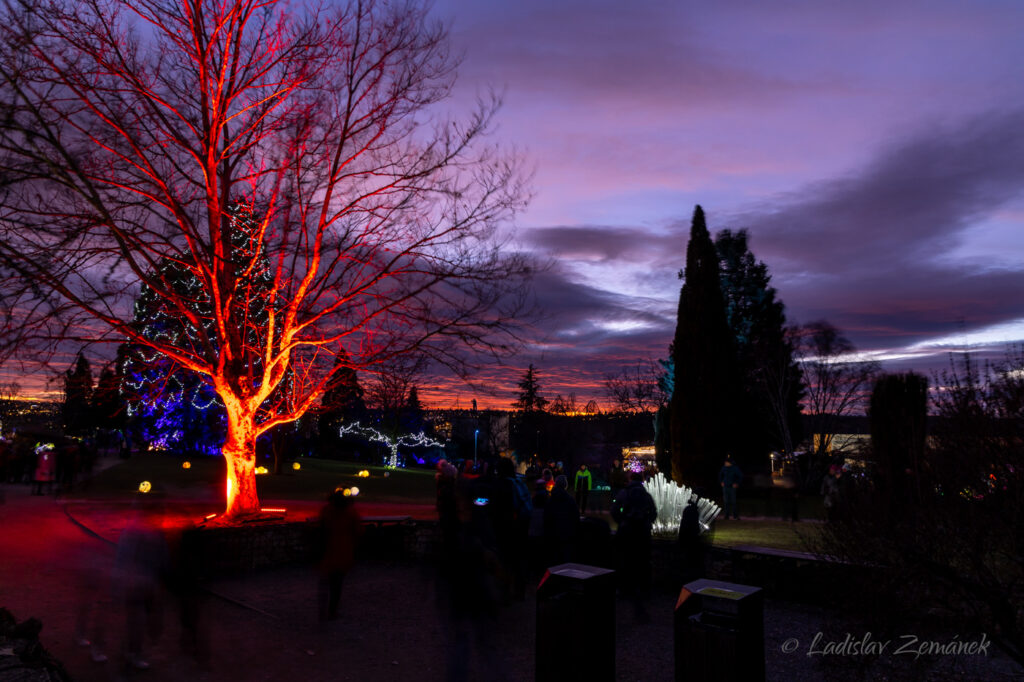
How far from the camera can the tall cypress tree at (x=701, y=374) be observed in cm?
2836

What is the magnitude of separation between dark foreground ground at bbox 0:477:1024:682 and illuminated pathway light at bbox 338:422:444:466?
38.7 meters

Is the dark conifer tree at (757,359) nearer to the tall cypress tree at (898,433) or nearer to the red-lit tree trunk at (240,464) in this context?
the tall cypress tree at (898,433)

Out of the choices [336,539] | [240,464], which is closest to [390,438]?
[240,464]

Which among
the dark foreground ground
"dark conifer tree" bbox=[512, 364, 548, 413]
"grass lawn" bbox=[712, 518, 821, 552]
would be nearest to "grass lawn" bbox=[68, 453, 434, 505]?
the dark foreground ground

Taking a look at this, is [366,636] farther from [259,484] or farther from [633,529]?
[259,484]

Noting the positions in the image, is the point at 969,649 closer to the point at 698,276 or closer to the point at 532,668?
the point at 532,668

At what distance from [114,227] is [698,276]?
23.8 metres

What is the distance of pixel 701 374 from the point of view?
28.9 meters

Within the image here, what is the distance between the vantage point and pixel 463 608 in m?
5.85

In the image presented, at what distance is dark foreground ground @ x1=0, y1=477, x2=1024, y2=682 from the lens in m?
6.33

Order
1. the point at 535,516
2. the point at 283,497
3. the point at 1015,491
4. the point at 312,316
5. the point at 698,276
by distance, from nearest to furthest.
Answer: the point at 1015,491
the point at 535,516
the point at 312,316
the point at 283,497
the point at 698,276

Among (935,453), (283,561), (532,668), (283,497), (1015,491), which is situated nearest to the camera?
(1015,491)

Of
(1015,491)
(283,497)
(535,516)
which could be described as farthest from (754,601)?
(283,497)

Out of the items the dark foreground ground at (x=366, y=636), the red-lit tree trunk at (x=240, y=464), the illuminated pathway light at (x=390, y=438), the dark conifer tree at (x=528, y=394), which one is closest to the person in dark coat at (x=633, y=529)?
the dark foreground ground at (x=366, y=636)
